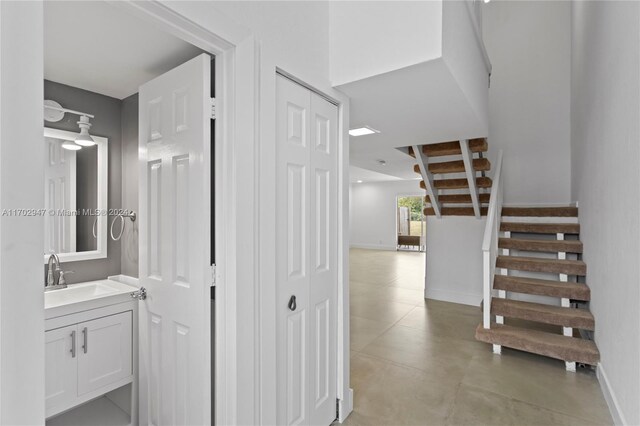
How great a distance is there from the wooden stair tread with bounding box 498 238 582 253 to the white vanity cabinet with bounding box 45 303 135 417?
13.4 ft

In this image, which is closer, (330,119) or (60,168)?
(330,119)

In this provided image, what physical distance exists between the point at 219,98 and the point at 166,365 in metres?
1.48

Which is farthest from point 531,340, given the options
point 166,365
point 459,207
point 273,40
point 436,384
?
point 273,40

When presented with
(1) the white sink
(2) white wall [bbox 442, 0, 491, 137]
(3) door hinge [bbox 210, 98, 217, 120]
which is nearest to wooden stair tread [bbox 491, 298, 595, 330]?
(2) white wall [bbox 442, 0, 491, 137]

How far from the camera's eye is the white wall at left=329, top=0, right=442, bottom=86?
1.76m

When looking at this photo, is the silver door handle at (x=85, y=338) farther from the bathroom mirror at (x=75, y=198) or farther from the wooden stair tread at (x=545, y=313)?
the wooden stair tread at (x=545, y=313)

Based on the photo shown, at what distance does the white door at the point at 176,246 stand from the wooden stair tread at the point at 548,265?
3539mm

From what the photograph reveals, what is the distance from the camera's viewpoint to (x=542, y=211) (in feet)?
14.5

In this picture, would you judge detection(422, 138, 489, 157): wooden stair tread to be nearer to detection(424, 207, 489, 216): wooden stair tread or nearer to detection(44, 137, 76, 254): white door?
detection(424, 207, 489, 216): wooden stair tread

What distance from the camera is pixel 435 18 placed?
5.71 feet

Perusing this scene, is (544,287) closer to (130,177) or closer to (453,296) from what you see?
(453,296)

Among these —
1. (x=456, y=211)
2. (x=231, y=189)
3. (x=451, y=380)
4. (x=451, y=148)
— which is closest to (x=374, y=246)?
(x=456, y=211)

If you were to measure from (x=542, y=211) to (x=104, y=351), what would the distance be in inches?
Answer: 194

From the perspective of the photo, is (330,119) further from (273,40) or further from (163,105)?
(163,105)
